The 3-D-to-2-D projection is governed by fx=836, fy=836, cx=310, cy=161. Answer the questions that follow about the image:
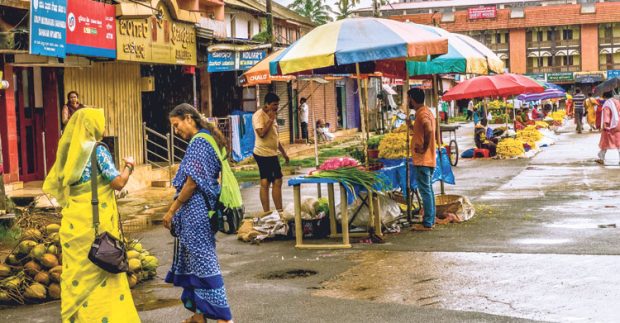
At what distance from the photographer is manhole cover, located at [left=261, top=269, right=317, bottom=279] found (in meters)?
8.62

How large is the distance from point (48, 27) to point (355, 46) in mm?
6763

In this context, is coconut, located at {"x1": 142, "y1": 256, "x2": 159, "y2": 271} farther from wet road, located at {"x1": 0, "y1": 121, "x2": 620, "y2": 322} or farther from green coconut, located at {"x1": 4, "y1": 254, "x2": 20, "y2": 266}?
green coconut, located at {"x1": 4, "y1": 254, "x2": 20, "y2": 266}

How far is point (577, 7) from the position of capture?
8762 cm

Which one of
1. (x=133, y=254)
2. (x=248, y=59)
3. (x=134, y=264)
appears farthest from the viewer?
(x=248, y=59)

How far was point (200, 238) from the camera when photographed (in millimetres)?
6180

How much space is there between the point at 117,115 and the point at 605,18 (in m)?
77.2

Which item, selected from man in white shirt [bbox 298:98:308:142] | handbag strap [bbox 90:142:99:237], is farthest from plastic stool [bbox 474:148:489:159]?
handbag strap [bbox 90:142:99:237]

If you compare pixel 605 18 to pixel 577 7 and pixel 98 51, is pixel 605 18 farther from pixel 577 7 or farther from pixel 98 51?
pixel 98 51

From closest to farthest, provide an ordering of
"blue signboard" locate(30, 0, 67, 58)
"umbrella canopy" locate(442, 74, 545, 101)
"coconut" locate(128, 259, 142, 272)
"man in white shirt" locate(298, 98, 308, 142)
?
"coconut" locate(128, 259, 142, 272) → "blue signboard" locate(30, 0, 67, 58) → "umbrella canopy" locate(442, 74, 545, 101) → "man in white shirt" locate(298, 98, 308, 142)

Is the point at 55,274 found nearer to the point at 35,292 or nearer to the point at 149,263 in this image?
the point at 35,292

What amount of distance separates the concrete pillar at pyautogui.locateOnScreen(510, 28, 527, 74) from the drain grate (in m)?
86.3

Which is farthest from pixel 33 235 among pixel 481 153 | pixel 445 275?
pixel 481 153

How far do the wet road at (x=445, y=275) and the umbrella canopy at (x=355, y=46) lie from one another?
227 centimetres

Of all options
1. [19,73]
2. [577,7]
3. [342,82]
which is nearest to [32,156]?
[19,73]
